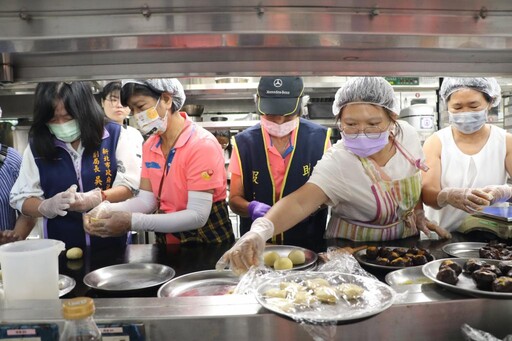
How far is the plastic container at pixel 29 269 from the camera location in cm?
97

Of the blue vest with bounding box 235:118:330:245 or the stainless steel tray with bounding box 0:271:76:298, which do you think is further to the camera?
the blue vest with bounding box 235:118:330:245

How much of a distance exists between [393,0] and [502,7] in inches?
11.1

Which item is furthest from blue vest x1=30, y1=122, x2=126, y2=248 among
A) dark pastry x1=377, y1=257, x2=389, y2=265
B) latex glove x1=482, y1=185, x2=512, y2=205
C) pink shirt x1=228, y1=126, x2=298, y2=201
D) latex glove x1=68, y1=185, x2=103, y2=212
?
latex glove x1=482, y1=185, x2=512, y2=205

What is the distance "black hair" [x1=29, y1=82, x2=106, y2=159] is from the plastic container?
3.91 feet

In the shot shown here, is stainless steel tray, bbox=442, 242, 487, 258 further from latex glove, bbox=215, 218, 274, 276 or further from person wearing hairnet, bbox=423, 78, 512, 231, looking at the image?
latex glove, bbox=215, 218, 274, 276

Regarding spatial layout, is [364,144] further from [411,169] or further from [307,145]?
[307,145]

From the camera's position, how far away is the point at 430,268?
1.16m

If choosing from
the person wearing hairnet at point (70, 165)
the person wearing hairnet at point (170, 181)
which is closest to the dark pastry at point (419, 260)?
the person wearing hairnet at point (170, 181)

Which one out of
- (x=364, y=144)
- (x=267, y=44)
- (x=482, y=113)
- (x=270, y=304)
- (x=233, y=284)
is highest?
(x=267, y=44)

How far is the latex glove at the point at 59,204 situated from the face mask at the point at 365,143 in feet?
4.60

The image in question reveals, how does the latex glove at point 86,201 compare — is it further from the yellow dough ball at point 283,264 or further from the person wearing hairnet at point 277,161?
the yellow dough ball at point 283,264

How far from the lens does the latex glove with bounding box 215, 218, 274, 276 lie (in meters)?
1.24

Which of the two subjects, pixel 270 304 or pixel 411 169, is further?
pixel 411 169

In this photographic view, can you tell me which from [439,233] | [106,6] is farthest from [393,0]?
[439,233]
